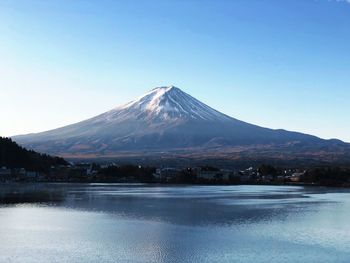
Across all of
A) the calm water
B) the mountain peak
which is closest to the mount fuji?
the mountain peak

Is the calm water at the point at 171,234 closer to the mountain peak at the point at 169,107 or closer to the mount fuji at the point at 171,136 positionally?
the mount fuji at the point at 171,136

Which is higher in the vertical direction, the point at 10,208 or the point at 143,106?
the point at 143,106

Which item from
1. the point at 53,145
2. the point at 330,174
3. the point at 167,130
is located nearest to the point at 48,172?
the point at 330,174

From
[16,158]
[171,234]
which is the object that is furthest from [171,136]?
[171,234]

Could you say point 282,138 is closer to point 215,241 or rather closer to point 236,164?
point 236,164

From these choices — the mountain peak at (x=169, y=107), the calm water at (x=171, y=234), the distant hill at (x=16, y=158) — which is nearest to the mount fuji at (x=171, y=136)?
the mountain peak at (x=169, y=107)

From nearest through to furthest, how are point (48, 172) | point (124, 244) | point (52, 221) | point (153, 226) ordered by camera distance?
1. point (124, 244)
2. point (153, 226)
3. point (52, 221)
4. point (48, 172)
